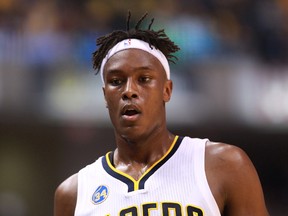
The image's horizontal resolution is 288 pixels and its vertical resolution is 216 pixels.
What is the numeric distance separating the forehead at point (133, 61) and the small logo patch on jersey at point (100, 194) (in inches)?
24.1

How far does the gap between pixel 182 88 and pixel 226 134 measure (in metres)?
0.87

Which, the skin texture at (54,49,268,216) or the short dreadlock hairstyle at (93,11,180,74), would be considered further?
the short dreadlock hairstyle at (93,11,180,74)

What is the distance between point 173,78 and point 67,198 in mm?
4682

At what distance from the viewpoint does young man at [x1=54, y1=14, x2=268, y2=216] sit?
320 centimetres

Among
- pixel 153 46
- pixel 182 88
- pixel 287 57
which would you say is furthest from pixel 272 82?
pixel 153 46

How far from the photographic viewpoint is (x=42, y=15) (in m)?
8.75

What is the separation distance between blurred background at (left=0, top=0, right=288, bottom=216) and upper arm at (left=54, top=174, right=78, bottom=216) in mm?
4482

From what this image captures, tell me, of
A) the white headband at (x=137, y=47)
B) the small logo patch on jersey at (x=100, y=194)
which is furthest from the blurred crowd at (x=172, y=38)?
the small logo patch on jersey at (x=100, y=194)

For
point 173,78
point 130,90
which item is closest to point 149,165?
point 130,90

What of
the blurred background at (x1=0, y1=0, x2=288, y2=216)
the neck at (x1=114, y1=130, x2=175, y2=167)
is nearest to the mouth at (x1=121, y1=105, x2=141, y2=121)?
the neck at (x1=114, y1=130, x2=175, y2=167)

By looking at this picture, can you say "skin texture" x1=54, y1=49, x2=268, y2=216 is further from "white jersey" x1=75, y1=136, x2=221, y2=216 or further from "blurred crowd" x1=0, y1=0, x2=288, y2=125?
"blurred crowd" x1=0, y1=0, x2=288, y2=125

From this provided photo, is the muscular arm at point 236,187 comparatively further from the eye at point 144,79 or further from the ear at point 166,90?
the eye at point 144,79

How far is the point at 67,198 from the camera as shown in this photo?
354 centimetres

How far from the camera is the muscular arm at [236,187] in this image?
320 centimetres
